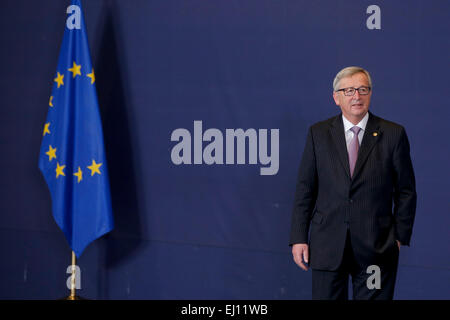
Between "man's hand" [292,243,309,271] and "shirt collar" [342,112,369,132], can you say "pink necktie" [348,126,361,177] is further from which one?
"man's hand" [292,243,309,271]

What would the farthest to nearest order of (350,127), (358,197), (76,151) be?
(76,151) < (350,127) < (358,197)

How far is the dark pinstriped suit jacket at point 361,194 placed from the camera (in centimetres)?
256

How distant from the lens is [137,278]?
164 inches

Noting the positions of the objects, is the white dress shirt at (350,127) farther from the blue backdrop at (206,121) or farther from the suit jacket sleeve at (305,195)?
the blue backdrop at (206,121)

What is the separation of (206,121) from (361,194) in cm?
157

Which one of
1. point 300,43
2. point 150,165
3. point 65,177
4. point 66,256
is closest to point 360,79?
point 300,43

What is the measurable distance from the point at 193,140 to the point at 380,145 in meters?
1.59

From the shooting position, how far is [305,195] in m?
2.69

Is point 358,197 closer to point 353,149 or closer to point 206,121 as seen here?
point 353,149

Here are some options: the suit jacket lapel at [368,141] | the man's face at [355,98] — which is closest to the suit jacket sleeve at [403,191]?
the suit jacket lapel at [368,141]

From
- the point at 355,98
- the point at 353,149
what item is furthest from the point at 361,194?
the point at 355,98

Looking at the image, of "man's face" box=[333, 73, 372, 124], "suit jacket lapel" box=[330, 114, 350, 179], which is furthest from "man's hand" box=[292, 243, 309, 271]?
"man's face" box=[333, 73, 372, 124]

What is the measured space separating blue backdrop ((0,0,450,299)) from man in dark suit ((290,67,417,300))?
92cm
